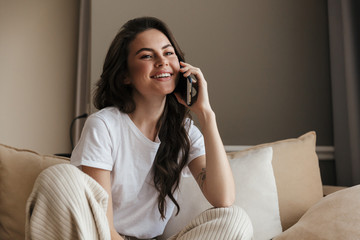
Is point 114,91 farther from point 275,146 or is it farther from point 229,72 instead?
point 229,72

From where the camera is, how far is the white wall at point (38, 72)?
83.0 inches

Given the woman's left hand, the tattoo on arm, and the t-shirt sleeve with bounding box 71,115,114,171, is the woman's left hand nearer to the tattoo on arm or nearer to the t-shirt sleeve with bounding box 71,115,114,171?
the tattoo on arm

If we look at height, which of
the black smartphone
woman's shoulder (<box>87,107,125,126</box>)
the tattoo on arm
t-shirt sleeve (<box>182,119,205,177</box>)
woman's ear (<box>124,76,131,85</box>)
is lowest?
the tattoo on arm

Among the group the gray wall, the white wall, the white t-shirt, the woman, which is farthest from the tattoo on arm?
the white wall

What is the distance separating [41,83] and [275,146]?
1330mm

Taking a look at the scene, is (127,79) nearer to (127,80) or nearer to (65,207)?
(127,80)

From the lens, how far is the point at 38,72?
2.15m

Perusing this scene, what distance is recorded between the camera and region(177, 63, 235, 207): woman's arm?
48.0 inches

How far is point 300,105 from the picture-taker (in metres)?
2.12

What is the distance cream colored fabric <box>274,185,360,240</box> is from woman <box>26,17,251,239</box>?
0.77ft

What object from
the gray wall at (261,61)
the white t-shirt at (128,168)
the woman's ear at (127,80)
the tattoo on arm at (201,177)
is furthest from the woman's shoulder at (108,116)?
the gray wall at (261,61)

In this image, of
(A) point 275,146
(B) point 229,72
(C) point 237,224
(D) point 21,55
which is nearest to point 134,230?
(C) point 237,224

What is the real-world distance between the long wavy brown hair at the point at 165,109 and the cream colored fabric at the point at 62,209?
1.70ft

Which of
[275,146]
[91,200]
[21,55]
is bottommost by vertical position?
[275,146]
